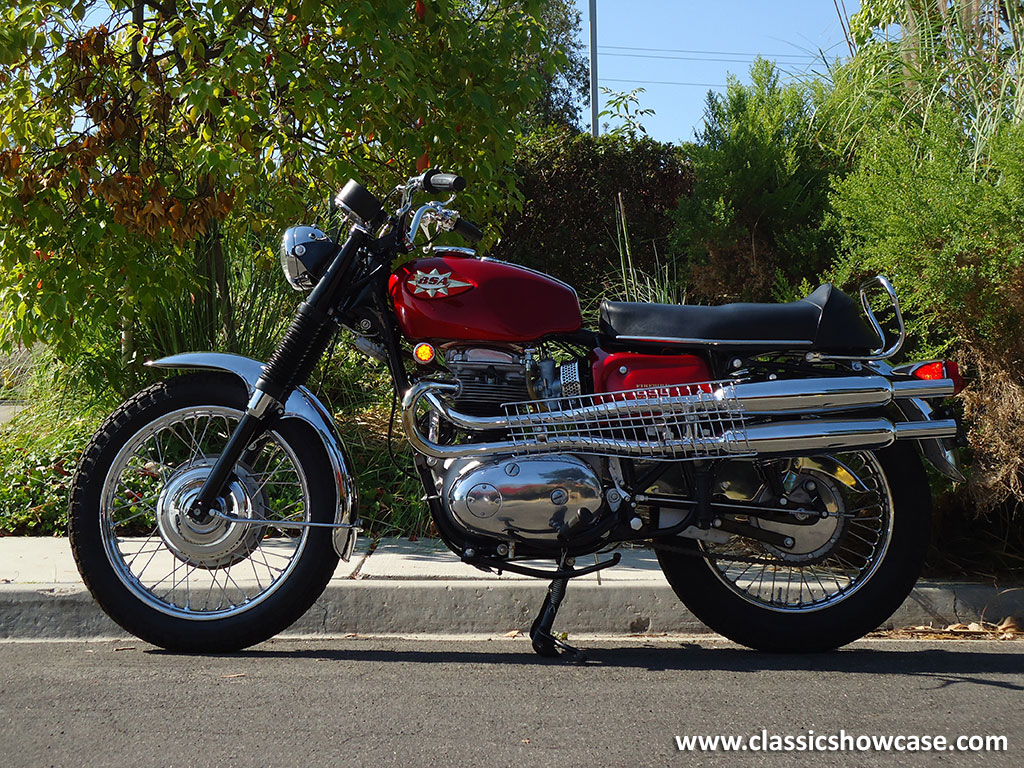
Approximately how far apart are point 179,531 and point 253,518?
256 mm

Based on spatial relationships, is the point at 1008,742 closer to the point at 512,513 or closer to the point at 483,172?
the point at 512,513

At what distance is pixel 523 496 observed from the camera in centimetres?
346

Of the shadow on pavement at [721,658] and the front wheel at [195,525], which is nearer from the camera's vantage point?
the shadow on pavement at [721,658]

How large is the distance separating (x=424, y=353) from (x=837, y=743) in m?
1.75

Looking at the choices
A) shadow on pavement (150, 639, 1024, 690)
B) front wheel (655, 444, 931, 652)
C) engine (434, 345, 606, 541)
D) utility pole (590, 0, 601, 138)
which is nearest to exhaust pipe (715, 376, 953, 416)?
front wheel (655, 444, 931, 652)

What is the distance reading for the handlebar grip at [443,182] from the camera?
134 inches

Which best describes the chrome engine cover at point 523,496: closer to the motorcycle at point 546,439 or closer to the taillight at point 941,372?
the motorcycle at point 546,439

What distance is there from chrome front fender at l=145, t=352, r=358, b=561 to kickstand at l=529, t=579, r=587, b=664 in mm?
696

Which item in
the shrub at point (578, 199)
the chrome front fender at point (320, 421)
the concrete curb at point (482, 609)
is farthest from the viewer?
the shrub at point (578, 199)

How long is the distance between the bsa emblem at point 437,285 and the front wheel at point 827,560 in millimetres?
1144

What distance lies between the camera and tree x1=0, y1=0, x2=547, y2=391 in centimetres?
477

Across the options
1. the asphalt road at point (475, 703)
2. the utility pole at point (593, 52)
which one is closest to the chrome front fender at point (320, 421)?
the asphalt road at point (475, 703)

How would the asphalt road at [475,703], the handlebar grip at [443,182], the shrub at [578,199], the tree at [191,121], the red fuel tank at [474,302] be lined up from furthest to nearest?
the shrub at [578,199], the tree at [191,121], the red fuel tank at [474,302], the handlebar grip at [443,182], the asphalt road at [475,703]

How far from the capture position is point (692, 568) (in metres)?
3.78
